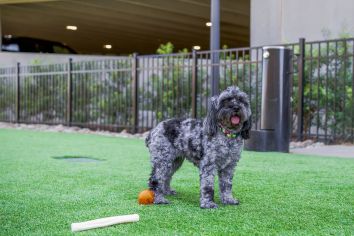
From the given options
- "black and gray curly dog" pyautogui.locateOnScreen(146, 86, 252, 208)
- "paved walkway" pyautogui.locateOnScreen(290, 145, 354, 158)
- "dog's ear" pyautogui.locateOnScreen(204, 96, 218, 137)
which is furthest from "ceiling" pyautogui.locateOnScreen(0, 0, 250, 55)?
"dog's ear" pyautogui.locateOnScreen(204, 96, 218, 137)

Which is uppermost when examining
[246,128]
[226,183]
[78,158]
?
[246,128]

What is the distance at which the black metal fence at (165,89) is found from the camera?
1076 cm

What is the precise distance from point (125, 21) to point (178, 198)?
22.6 m

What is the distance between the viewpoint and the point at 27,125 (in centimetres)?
1809

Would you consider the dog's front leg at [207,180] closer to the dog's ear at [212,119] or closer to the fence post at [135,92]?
the dog's ear at [212,119]

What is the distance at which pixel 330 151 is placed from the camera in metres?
9.29

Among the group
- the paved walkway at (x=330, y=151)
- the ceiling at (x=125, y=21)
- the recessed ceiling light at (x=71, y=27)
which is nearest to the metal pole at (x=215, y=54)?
the paved walkway at (x=330, y=151)

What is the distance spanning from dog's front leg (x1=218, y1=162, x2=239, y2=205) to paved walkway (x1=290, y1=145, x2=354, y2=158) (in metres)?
4.54

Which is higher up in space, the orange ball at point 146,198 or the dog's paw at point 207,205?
the orange ball at point 146,198

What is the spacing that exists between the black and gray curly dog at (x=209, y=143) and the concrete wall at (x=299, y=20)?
8753 mm

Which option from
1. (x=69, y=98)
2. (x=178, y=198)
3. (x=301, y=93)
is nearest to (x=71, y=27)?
(x=69, y=98)

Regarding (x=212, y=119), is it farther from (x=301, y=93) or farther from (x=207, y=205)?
(x=301, y=93)

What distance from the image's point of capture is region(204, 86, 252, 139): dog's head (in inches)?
168

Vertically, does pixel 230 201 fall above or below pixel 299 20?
below
